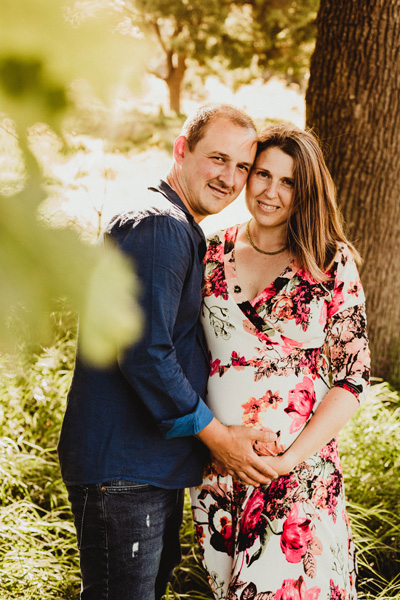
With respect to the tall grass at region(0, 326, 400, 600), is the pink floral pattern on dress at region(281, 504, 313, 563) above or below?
above

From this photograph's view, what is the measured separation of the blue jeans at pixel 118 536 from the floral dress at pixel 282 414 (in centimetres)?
30

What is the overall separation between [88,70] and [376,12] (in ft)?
10.4

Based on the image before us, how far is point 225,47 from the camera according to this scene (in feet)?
27.7

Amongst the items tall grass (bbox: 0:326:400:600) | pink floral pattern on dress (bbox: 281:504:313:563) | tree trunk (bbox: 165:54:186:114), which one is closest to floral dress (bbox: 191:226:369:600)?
pink floral pattern on dress (bbox: 281:504:313:563)

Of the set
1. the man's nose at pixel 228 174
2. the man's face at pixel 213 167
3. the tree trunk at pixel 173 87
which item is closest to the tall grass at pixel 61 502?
the man's face at pixel 213 167

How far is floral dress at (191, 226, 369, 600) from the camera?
176cm

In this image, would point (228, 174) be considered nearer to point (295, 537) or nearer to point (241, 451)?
point (241, 451)

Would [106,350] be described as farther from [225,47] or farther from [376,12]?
[225,47]

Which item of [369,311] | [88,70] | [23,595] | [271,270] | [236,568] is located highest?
[88,70]

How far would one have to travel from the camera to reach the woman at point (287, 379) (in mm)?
1773

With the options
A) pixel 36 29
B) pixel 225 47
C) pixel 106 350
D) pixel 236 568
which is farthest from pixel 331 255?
pixel 225 47

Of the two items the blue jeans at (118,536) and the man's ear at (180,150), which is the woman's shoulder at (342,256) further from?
the blue jeans at (118,536)

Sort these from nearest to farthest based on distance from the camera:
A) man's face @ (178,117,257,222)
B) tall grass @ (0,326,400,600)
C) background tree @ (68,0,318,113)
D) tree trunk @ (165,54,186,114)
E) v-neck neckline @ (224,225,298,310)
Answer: tree trunk @ (165,54,186,114)
man's face @ (178,117,257,222)
v-neck neckline @ (224,225,298,310)
tall grass @ (0,326,400,600)
background tree @ (68,0,318,113)

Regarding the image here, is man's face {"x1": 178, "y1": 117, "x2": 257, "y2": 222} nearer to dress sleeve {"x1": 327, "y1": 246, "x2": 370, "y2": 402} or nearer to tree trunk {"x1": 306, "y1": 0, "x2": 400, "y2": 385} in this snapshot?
dress sleeve {"x1": 327, "y1": 246, "x2": 370, "y2": 402}
